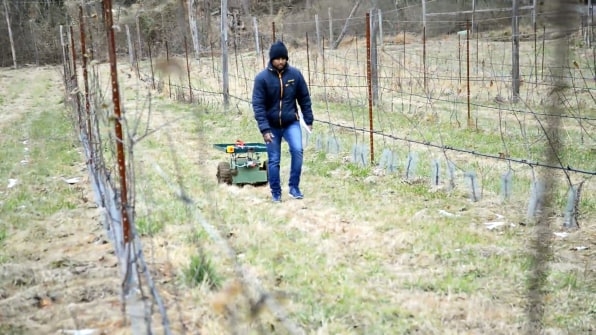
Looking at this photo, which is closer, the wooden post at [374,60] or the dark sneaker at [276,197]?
the dark sneaker at [276,197]

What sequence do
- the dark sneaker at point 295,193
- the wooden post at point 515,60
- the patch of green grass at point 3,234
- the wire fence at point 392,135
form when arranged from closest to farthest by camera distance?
the wire fence at point 392,135 → the patch of green grass at point 3,234 → the dark sneaker at point 295,193 → the wooden post at point 515,60

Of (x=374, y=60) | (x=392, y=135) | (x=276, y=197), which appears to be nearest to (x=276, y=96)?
(x=276, y=197)

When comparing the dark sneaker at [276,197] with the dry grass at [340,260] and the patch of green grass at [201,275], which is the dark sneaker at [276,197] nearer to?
the dry grass at [340,260]

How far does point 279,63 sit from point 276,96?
29 cm

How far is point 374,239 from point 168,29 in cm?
1187

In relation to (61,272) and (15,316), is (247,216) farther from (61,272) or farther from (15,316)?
(15,316)

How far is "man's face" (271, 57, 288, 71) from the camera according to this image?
527cm

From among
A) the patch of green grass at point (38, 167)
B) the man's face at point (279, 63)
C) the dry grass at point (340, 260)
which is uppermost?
the man's face at point (279, 63)

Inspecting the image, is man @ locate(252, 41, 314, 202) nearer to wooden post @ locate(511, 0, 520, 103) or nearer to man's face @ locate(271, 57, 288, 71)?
man's face @ locate(271, 57, 288, 71)

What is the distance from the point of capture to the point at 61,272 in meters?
3.59

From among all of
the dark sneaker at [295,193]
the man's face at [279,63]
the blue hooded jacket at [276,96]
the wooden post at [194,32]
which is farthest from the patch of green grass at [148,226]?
the wooden post at [194,32]

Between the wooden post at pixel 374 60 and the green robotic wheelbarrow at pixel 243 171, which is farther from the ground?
the wooden post at pixel 374 60

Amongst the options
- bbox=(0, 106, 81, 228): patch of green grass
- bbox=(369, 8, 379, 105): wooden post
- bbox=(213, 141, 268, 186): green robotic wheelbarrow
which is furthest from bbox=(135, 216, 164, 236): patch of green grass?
bbox=(369, 8, 379, 105): wooden post

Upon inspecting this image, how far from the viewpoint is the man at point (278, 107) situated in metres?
5.35
